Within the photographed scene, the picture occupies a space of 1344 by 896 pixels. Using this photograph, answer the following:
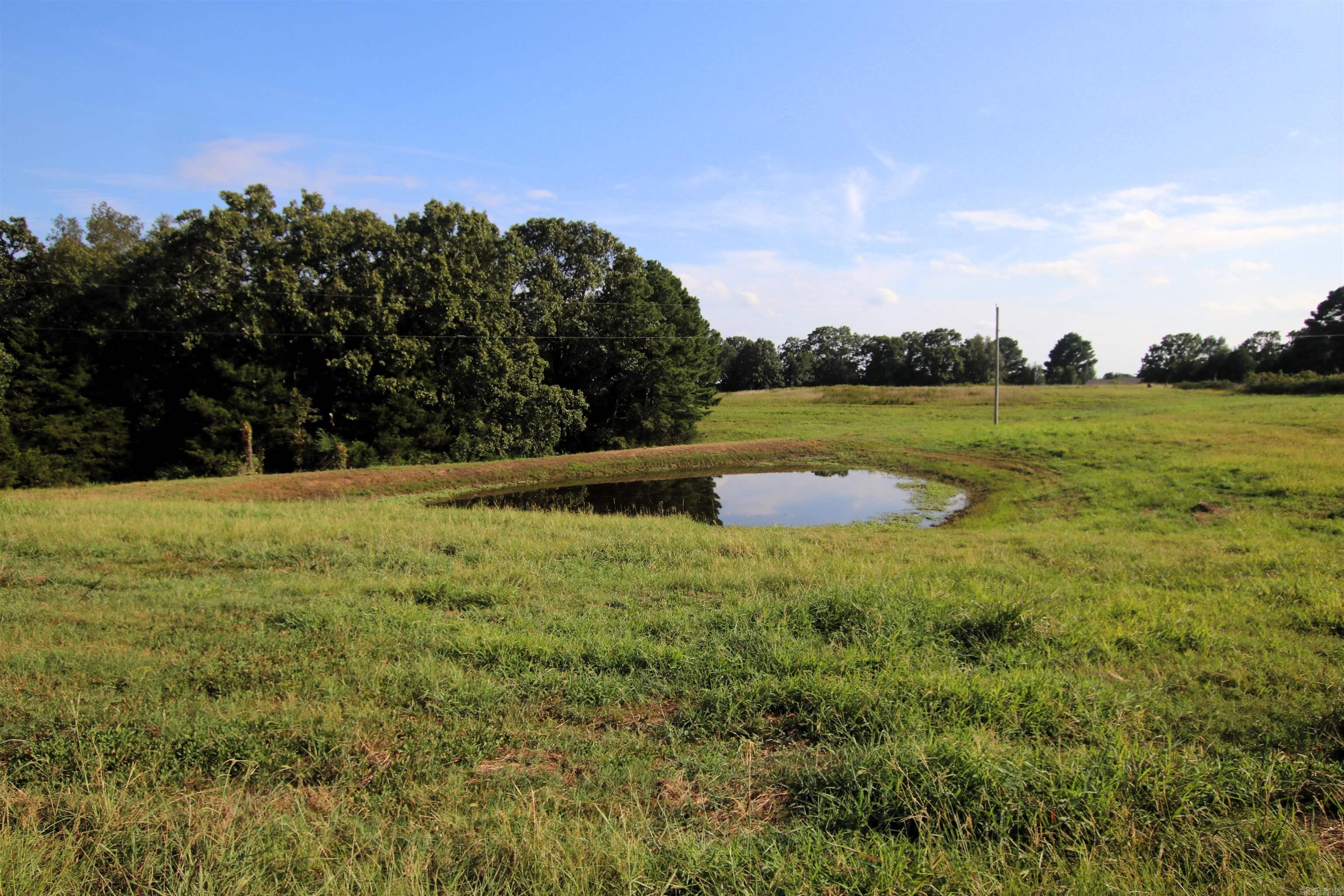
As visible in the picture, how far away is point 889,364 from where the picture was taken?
96.1m

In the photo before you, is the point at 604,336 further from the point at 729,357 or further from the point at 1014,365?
the point at 1014,365

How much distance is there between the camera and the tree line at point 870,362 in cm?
9400

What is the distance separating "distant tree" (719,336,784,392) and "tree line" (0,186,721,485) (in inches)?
2413

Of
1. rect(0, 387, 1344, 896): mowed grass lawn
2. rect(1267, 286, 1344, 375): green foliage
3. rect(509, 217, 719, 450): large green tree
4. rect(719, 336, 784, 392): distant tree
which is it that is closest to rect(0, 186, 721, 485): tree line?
rect(509, 217, 719, 450): large green tree

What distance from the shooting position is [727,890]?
2.69 meters

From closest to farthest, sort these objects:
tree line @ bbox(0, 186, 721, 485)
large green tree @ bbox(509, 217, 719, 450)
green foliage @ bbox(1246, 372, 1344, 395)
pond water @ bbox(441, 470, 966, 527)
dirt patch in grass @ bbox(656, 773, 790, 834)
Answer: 1. dirt patch in grass @ bbox(656, 773, 790, 834)
2. pond water @ bbox(441, 470, 966, 527)
3. tree line @ bbox(0, 186, 721, 485)
4. large green tree @ bbox(509, 217, 719, 450)
5. green foliage @ bbox(1246, 372, 1344, 395)

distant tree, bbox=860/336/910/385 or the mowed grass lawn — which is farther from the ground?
distant tree, bbox=860/336/910/385

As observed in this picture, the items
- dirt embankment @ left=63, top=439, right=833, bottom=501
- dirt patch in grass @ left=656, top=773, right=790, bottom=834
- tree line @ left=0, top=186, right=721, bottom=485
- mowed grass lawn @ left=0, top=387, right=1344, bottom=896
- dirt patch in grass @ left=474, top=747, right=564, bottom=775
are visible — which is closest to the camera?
mowed grass lawn @ left=0, top=387, right=1344, bottom=896

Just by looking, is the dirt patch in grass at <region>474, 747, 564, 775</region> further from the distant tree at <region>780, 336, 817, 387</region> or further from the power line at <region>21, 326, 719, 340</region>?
the distant tree at <region>780, 336, 817, 387</region>

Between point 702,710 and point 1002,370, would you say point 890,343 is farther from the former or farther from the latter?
point 702,710

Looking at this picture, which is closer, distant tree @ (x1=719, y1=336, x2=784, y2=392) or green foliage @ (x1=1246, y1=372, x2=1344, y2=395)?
green foliage @ (x1=1246, y1=372, x2=1344, y2=395)

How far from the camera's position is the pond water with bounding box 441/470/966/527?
59.7 feet

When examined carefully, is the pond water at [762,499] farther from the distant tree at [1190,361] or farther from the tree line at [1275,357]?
the distant tree at [1190,361]

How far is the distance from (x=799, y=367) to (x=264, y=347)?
261 feet
